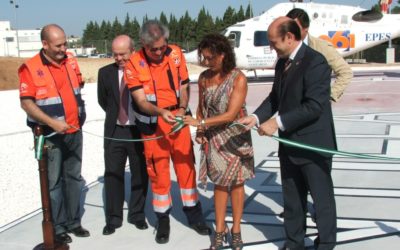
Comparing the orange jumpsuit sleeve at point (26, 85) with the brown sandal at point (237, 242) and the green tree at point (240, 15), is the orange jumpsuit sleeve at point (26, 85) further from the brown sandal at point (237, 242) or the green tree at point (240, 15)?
the green tree at point (240, 15)

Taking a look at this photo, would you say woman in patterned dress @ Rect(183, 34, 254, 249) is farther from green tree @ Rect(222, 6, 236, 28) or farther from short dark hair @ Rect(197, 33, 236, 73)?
green tree @ Rect(222, 6, 236, 28)

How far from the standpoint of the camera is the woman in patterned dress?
403cm

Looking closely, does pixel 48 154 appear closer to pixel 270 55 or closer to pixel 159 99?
pixel 159 99

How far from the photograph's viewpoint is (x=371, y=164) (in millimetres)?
7270

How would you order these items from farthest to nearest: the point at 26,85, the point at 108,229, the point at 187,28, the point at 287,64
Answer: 1. the point at 187,28
2. the point at 108,229
3. the point at 26,85
4. the point at 287,64

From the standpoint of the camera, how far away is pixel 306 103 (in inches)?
142

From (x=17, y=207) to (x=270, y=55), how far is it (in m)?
17.1

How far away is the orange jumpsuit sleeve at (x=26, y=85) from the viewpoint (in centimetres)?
424

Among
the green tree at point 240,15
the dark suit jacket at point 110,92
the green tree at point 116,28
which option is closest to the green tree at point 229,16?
the green tree at point 240,15

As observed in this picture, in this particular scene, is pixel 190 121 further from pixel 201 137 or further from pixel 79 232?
pixel 79 232

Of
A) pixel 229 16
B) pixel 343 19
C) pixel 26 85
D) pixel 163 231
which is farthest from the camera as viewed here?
pixel 229 16

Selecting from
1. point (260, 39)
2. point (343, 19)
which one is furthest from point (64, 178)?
point (343, 19)

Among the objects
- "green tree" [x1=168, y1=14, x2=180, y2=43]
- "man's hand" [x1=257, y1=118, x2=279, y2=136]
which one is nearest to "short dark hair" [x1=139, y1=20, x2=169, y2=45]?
"man's hand" [x1=257, y1=118, x2=279, y2=136]

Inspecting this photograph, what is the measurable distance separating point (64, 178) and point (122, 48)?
135cm
